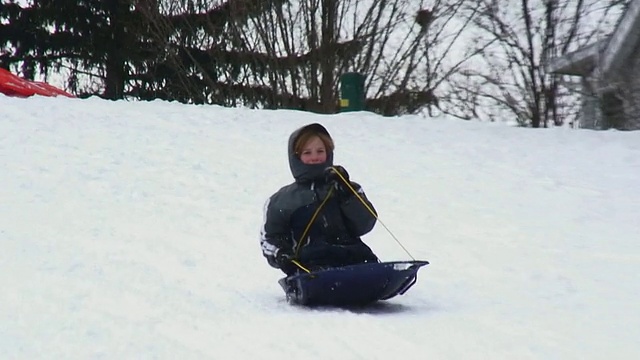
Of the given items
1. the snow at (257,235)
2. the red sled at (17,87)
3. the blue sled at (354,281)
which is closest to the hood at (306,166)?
the blue sled at (354,281)

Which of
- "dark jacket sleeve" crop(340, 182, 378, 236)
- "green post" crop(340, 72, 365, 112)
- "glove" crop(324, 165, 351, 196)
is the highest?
"green post" crop(340, 72, 365, 112)

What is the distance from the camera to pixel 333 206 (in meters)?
5.51

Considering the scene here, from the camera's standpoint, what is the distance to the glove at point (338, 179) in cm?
546

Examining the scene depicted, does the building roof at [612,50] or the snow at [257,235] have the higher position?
the building roof at [612,50]

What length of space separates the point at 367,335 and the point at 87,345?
1.17m

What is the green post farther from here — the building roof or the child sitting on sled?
the child sitting on sled

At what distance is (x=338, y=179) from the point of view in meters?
5.50

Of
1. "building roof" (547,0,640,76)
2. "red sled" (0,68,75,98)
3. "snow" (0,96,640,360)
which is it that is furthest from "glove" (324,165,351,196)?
"red sled" (0,68,75,98)

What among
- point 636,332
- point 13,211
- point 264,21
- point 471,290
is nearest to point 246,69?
point 264,21

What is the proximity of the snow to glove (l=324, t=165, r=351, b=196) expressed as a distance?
2.03 feet

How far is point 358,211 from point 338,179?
0.64 feet

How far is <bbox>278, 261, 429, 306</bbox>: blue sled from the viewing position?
514 cm

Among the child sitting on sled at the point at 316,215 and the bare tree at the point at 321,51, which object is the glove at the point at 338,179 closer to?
the child sitting on sled at the point at 316,215

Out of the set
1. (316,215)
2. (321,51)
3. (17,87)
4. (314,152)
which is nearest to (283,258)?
(316,215)
